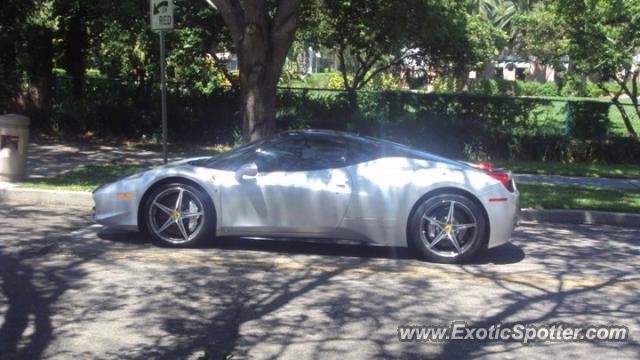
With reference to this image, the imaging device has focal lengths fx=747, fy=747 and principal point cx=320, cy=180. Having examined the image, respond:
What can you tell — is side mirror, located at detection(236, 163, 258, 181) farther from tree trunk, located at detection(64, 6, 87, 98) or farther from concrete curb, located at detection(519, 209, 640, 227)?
tree trunk, located at detection(64, 6, 87, 98)

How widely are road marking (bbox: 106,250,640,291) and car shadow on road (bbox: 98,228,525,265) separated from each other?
42 cm

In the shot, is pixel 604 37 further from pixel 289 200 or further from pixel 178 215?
pixel 178 215

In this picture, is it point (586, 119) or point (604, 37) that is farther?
point (604, 37)

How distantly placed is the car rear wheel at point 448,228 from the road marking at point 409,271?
18 cm

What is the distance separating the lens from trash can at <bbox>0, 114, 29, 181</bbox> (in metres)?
11.1

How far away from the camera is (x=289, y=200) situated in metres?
7.61

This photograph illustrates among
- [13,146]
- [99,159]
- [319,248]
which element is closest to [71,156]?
[99,159]

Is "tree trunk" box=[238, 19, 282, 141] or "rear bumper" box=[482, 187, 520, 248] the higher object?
"tree trunk" box=[238, 19, 282, 141]

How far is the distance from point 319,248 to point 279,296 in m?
1.96

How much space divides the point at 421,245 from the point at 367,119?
1021 centimetres

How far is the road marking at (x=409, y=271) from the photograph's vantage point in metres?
6.97

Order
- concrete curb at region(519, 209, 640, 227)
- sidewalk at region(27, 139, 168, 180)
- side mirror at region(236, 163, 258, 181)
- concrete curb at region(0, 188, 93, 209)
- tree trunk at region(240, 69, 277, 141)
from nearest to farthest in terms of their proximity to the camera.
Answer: side mirror at region(236, 163, 258, 181)
concrete curb at region(0, 188, 93, 209)
concrete curb at region(519, 209, 640, 227)
tree trunk at region(240, 69, 277, 141)
sidewalk at region(27, 139, 168, 180)

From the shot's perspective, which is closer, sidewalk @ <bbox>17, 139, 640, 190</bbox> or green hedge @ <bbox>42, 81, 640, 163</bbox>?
sidewalk @ <bbox>17, 139, 640, 190</bbox>

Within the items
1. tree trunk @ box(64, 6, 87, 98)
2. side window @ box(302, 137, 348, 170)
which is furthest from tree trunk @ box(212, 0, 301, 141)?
tree trunk @ box(64, 6, 87, 98)
